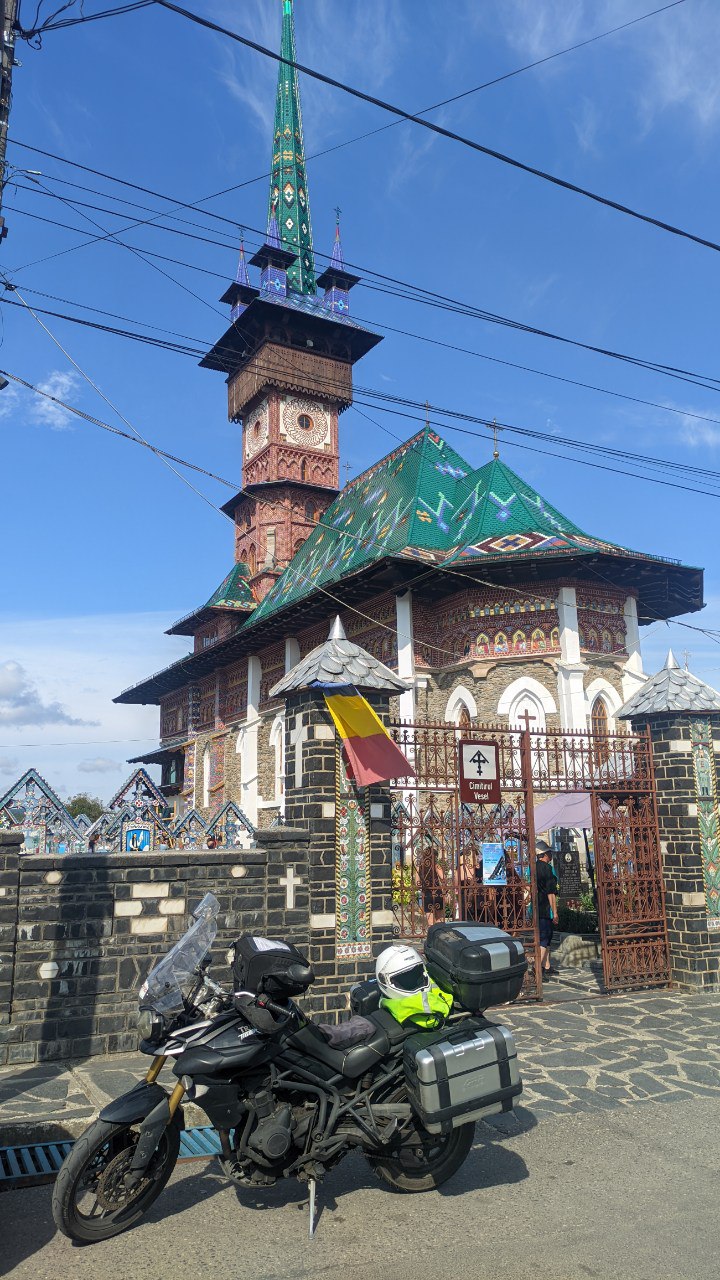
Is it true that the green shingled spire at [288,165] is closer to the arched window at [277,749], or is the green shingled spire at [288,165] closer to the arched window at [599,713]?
the arched window at [277,749]

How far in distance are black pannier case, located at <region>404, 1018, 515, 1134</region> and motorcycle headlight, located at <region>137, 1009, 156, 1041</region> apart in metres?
1.30

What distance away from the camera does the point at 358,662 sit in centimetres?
838

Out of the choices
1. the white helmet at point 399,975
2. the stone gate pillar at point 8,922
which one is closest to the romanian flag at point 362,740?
the stone gate pillar at point 8,922

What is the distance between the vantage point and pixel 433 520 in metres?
22.9

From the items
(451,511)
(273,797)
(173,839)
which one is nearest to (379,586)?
(451,511)

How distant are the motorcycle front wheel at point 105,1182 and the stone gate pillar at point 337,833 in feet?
11.9

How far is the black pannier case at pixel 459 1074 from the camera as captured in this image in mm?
4184

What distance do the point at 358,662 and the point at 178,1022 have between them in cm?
474

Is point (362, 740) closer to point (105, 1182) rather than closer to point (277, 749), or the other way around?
point (105, 1182)

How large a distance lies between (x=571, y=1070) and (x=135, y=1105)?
4.03 m

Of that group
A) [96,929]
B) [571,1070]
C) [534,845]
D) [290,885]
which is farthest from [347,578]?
[571,1070]

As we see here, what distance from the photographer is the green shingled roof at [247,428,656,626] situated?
65.3 feet

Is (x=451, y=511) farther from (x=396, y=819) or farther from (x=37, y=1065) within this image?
(x=37, y=1065)

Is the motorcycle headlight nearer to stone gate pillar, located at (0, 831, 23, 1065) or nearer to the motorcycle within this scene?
the motorcycle
